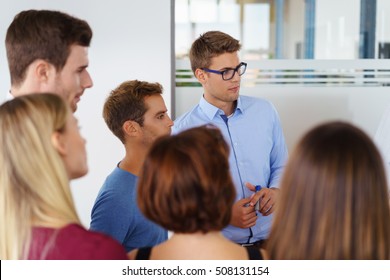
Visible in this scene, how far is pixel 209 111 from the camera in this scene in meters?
3.12

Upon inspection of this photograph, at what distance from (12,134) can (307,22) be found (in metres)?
3.03

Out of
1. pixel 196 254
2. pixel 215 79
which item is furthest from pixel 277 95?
pixel 196 254

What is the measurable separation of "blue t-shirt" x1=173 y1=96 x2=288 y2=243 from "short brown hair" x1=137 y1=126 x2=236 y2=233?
1.51 metres

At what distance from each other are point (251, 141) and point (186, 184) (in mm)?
1672

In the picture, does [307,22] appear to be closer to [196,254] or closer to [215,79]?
[215,79]

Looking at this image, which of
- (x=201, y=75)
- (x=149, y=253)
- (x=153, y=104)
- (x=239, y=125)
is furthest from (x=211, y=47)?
(x=149, y=253)

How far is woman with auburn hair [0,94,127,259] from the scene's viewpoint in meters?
1.39

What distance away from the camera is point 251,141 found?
10.2 ft

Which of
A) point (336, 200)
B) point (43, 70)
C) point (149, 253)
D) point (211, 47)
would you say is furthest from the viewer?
point (211, 47)

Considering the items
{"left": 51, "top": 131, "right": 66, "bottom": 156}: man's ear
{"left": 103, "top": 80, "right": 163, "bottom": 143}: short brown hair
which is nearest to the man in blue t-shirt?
{"left": 103, "top": 80, "right": 163, "bottom": 143}: short brown hair

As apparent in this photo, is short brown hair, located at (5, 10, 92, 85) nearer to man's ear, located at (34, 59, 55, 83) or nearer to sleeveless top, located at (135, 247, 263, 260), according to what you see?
man's ear, located at (34, 59, 55, 83)

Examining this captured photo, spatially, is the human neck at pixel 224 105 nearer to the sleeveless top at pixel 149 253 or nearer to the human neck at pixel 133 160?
the human neck at pixel 133 160

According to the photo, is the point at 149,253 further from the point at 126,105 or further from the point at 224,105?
the point at 224,105

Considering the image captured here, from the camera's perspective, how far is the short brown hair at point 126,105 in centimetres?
254
